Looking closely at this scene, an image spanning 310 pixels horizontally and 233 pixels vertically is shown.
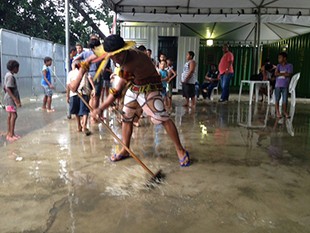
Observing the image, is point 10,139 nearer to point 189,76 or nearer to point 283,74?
point 189,76

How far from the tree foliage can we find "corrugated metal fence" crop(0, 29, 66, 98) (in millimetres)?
5469

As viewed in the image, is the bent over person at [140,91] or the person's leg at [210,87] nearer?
the bent over person at [140,91]

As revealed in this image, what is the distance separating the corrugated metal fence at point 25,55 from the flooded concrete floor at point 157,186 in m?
4.72

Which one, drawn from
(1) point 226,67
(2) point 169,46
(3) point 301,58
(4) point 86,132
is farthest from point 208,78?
(4) point 86,132

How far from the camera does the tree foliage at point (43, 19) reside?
51.6 feet

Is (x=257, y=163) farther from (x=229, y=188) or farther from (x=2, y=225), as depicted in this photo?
(x=2, y=225)

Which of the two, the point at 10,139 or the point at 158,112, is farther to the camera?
the point at 10,139

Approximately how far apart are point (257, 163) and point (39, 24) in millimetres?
16971

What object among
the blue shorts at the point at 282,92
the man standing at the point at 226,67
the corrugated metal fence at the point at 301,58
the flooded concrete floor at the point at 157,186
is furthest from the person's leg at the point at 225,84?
the corrugated metal fence at the point at 301,58

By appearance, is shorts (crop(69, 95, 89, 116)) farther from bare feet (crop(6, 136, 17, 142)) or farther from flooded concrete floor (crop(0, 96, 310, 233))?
bare feet (crop(6, 136, 17, 142))

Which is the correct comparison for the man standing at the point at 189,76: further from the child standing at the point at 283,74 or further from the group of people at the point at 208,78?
the child standing at the point at 283,74

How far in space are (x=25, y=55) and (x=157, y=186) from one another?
28.5ft

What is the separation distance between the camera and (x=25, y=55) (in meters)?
9.81

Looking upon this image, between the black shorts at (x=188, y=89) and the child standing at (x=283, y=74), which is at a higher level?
the child standing at (x=283, y=74)
